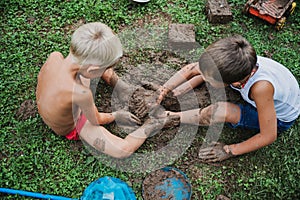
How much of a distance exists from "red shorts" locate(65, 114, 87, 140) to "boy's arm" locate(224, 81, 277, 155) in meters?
1.27

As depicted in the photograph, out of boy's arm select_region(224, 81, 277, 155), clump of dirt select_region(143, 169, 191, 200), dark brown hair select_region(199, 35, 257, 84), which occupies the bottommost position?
clump of dirt select_region(143, 169, 191, 200)

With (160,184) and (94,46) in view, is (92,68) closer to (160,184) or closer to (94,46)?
(94,46)

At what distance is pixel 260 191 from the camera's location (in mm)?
2639

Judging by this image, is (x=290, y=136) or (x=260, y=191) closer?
(x=260, y=191)

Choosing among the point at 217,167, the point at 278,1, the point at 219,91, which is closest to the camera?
the point at 217,167

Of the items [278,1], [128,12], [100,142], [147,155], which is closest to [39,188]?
[100,142]

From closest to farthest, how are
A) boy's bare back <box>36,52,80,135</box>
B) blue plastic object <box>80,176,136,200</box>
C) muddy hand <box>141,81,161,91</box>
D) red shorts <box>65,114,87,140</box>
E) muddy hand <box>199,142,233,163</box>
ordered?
boy's bare back <box>36,52,80,135</box> → blue plastic object <box>80,176,136,200</box> → red shorts <box>65,114,87,140</box> → muddy hand <box>199,142,233,163</box> → muddy hand <box>141,81,161,91</box>

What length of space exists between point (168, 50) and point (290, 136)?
4.51 ft

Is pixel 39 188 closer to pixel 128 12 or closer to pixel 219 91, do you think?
pixel 219 91

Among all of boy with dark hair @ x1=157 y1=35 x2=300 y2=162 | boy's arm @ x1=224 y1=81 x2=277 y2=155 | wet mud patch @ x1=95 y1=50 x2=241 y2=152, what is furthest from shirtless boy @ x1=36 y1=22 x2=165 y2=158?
boy's arm @ x1=224 y1=81 x2=277 y2=155

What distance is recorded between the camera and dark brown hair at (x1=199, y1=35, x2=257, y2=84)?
7.19 feet

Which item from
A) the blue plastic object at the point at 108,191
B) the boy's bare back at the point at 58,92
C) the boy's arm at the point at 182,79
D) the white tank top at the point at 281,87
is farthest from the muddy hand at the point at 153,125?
the white tank top at the point at 281,87

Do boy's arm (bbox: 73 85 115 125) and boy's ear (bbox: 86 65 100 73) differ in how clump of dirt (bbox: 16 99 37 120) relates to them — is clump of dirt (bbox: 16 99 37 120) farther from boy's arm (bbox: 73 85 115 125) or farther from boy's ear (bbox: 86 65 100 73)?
boy's ear (bbox: 86 65 100 73)

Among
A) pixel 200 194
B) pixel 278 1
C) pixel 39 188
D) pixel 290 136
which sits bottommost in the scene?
pixel 39 188
